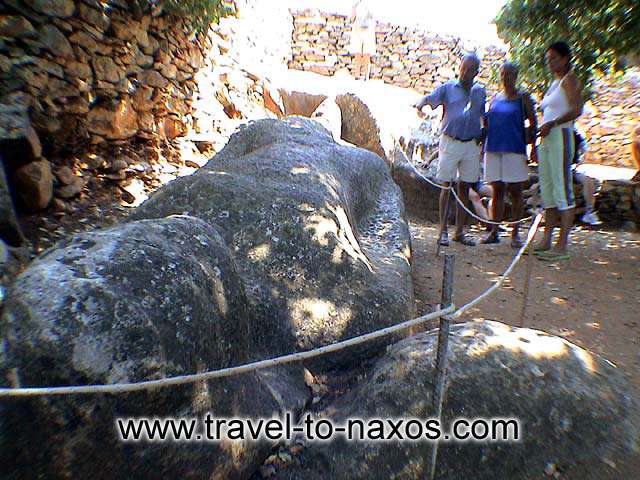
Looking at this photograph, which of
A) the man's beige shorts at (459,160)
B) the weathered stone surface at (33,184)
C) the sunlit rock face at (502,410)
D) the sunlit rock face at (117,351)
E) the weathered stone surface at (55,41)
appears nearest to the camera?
the sunlit rock face at (117,351)

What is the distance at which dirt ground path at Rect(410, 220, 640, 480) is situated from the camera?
9.23ft

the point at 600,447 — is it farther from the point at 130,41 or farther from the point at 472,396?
the point at 130,41

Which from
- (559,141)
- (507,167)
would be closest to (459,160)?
(507,167)

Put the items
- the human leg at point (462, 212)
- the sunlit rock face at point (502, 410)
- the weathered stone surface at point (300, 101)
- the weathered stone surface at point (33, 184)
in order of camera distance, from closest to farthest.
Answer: the sunlit rock face at point (502, 410), the weathered stone surface at point (33, 184), the human leg at point (462, 212), the weathered stone surface at point (300, 101)

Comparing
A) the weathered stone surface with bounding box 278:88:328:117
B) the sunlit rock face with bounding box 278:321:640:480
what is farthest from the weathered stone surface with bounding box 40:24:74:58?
the weathered stone surface with bounding box 278:88:328:117

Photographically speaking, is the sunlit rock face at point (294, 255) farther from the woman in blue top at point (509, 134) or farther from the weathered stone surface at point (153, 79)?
the weathered stone surface at point (153, 79)

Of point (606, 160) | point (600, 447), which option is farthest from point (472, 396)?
point (606, 160)

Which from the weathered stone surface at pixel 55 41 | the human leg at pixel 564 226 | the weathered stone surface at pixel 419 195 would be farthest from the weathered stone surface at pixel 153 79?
the human leg at pixel 564 226

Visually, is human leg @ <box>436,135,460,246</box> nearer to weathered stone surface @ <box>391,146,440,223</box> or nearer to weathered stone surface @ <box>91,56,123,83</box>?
weathered stone surface @ <box>391,146,440,223</box>

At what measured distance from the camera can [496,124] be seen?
4156mm

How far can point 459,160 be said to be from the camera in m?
4.40

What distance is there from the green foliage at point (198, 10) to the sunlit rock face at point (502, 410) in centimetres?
447

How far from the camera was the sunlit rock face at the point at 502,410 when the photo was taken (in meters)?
1.51

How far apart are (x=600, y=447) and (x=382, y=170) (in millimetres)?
2972
